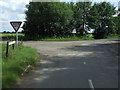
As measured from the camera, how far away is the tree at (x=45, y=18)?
43.2 metres

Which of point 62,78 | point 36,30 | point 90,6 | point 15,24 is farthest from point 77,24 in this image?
point 62,78

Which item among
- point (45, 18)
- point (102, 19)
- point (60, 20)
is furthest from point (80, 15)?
point (45, 18)

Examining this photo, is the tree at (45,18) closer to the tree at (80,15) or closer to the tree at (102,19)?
the tree at (80,15)

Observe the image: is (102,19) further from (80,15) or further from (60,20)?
(60,20)

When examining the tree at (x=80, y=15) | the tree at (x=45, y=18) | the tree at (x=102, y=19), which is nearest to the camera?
the tree at (x=45, y=18)

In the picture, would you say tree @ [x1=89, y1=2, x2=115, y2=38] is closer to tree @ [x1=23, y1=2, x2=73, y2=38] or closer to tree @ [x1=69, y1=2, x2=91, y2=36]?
tree @ [x1=69, y1=2, x2=91, y2=36]

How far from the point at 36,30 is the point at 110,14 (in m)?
29.3

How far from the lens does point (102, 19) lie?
6469 centimetres

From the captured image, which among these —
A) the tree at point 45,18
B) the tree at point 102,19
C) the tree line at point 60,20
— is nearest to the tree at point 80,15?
the tree line at point 60,20

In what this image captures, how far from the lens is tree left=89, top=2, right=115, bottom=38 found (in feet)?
199

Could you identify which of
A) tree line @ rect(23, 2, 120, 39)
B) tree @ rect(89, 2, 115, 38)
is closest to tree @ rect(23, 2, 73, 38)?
tree line @ rect(23, 2, 120, 39)

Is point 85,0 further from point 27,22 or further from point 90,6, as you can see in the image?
point 27,22

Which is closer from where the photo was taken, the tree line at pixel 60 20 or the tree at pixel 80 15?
the tree line at pixel 60 20

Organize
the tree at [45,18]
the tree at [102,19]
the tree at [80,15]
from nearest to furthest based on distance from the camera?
the tree at [45,18] → the tree at [80,15] → the tree at [102,19]
